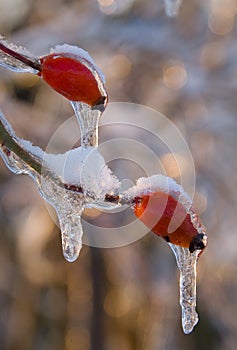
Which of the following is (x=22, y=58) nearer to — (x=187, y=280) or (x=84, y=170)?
(x=84, y=170)

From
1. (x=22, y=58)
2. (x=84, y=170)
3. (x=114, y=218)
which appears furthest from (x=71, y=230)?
(x=114, y=218)

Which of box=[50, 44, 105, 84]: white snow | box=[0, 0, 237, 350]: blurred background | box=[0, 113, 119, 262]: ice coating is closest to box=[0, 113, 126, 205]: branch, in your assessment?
box=[0, 113, 119, 262]: ice coating

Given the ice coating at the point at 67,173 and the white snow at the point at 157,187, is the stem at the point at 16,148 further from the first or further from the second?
the white snow at the point at 157,187

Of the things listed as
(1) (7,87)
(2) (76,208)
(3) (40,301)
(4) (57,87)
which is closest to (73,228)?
(2) (76,208)

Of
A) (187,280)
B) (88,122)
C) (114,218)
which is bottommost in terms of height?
(187,280)

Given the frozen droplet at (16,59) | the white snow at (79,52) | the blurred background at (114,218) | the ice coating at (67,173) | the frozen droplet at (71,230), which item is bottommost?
the frozen droplet at (71,230)

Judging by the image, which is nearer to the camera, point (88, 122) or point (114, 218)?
point (88, 122)

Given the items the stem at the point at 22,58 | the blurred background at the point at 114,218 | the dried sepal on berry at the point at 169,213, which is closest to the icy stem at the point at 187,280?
the dried sepal on berry at the point at 169,213
